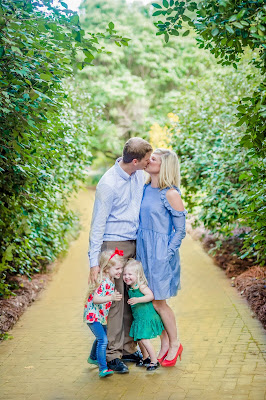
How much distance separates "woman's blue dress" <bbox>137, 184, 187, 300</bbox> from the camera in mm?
5238

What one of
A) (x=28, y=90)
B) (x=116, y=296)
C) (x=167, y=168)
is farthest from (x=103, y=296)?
(x=28, y=90)

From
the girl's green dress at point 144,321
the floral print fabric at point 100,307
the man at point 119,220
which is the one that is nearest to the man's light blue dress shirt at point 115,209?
the man at point 119,220

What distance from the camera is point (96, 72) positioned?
27234mm

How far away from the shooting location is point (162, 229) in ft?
17.4

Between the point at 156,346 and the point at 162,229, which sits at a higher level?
the point at 162,229

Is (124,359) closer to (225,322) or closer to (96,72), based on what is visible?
(225,322)

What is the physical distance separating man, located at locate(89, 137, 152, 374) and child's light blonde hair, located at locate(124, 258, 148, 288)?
0.40 ft

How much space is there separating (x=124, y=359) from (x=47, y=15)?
3.54 metres

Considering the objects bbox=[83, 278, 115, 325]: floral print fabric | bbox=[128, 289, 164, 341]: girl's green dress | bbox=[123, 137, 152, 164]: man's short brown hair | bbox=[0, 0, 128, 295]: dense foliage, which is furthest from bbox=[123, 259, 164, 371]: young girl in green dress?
bbox=[0, 0, 128, 295]: dense foliage

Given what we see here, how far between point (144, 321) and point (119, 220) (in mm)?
1015

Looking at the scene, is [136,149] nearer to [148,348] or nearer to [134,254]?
[134,254]

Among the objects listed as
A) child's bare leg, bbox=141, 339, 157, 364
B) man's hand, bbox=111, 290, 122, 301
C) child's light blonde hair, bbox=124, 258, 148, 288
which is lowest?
child's bare leg, bbox=141, 339, 157, 364

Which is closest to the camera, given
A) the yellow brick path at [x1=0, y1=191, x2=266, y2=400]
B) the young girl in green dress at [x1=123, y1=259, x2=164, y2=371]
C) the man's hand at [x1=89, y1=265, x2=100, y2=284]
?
the yellow brick path at [x1=0, y1=191, x2=266, y2=400]

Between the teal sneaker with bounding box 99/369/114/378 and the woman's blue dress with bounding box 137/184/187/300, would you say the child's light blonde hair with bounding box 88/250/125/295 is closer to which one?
the woman's blue dress with bounding box 137/184/187/300
